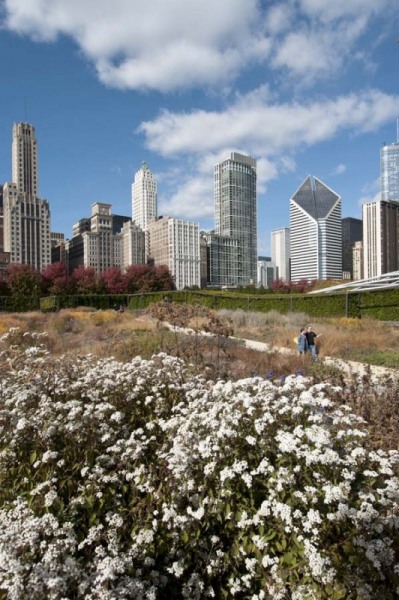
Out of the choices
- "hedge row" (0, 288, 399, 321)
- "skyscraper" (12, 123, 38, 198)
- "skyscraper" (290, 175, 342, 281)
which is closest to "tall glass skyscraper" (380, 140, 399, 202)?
"skyscraper" (290, 175, 342, 281)

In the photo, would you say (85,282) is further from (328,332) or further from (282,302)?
A: (328,332)

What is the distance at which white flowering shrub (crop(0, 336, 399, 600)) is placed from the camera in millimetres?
1951

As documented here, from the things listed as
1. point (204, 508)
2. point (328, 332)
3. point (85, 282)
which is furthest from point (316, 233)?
point (204, 508)

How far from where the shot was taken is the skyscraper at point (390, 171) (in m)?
146

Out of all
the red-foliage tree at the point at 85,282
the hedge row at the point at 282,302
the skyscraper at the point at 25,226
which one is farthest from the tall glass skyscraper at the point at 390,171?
the hedge row at the point at 282,302

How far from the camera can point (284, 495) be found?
2309mm

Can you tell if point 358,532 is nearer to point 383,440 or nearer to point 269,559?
point 269,559

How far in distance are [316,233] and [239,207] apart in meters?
38.8

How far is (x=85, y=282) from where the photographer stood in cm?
4562

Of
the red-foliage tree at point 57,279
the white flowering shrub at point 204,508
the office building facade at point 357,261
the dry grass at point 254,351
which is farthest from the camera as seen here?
the office building facade at point 357,261

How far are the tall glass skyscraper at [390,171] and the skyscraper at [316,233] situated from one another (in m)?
16.9

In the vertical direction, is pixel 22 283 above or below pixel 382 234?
below

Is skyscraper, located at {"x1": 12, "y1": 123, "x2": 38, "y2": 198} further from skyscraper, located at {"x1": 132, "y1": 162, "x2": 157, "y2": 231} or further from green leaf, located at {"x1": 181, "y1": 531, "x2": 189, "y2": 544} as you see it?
green leaf, located at {"x1": 181, "y1": 531, "x2": 189, "y2": 544}

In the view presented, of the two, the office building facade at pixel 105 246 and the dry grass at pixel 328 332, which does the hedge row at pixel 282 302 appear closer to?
the dry grass at pixel 328 332
